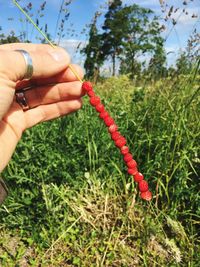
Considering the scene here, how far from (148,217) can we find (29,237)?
0.81 meters

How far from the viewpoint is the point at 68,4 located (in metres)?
3.64

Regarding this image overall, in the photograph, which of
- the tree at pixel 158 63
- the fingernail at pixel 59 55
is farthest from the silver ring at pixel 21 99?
the tree at pixel 158 63

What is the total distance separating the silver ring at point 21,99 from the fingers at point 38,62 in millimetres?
302

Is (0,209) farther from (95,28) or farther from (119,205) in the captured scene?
(95,28)

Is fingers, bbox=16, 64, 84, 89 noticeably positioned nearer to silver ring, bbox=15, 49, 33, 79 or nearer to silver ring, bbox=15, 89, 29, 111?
silver ring, bbox=15, 89, 29, 111

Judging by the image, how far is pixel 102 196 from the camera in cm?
279

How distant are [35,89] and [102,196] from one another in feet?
3.32

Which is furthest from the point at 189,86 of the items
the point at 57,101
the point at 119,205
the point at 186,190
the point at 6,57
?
the point at 6,57

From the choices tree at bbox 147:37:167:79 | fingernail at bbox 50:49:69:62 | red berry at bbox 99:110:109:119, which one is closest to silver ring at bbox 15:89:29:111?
fingernail at bbox 50:49:69:62

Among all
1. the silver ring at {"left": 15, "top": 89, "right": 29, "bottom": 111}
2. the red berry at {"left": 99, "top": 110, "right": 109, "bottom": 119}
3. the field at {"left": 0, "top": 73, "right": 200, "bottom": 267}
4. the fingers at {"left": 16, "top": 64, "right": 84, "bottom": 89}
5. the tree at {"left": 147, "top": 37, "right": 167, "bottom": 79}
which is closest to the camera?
the red berry at {"left": 99, "top": 110, "right": 109, "bottom": 119}

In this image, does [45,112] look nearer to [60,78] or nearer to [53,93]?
[53,93]

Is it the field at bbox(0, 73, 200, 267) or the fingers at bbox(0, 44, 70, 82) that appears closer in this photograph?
the fingers at bbox(0, 44, 70, 82)

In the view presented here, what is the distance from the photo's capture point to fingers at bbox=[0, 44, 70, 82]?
164 centimetres

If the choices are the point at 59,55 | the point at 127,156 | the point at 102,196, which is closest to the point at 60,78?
the point at 59,55
